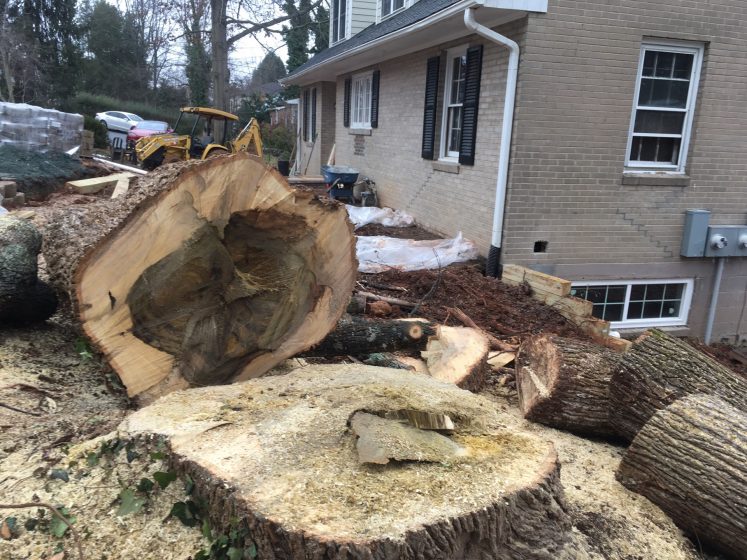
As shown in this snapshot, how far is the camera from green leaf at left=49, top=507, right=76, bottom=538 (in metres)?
1.99

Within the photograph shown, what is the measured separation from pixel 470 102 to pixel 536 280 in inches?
110

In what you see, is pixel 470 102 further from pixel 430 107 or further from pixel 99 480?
pixel 99 480

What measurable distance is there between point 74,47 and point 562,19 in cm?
2924

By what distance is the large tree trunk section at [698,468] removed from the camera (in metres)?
2.55

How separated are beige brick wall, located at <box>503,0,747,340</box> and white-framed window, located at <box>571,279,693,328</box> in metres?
0.19

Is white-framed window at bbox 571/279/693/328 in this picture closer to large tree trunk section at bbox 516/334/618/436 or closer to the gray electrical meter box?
the gray electrical meter box

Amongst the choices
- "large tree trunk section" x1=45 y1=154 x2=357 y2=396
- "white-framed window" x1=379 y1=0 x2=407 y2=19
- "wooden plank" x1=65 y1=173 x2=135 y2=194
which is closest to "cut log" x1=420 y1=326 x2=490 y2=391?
"large tree trunk section" x1=45 y1=154 x2=357 y2=396

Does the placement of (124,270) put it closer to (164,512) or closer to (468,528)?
(164,512)

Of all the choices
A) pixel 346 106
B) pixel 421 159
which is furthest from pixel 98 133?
pixel 421 159

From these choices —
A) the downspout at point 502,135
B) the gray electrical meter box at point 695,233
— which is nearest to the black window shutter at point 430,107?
the downspout at point 502,135

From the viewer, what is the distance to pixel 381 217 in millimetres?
10016

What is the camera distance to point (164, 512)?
6.72ft

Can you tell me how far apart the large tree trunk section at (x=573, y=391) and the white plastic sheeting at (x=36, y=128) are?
37.9ft

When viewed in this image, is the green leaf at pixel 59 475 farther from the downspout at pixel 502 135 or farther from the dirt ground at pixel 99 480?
the downspout at pixel 502 135
